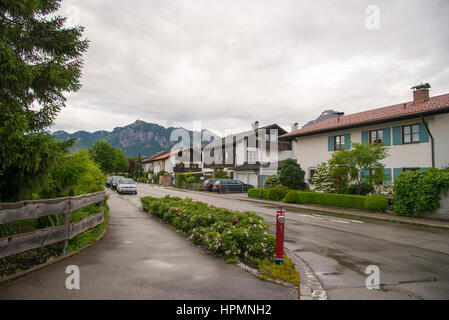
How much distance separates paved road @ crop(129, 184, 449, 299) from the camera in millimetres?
4660

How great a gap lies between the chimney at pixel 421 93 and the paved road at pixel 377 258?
13.5 metres

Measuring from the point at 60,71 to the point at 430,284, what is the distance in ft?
26.1

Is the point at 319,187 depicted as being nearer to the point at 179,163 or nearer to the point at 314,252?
the point at 314,252

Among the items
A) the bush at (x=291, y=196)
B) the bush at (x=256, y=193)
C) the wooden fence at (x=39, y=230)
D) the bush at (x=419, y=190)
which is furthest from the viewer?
the bush at (x=256, y=193)

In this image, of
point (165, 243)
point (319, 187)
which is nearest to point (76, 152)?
point (165, 243)

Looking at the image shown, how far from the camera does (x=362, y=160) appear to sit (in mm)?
17469

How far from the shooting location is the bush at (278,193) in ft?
78.0

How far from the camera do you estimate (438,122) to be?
17500 millimetres

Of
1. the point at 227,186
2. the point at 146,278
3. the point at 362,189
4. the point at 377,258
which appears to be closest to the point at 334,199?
the point at 362,189

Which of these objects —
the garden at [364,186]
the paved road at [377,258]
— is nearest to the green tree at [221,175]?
the garden at [364,186]

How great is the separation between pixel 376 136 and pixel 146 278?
2143 centimetres

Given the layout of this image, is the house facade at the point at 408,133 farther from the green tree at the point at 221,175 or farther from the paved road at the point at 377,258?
the green tree at the point at 221,175

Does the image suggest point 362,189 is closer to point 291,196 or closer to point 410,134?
point 410,134

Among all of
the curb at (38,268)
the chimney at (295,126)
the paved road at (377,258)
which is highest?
the chimney at (295,126)
